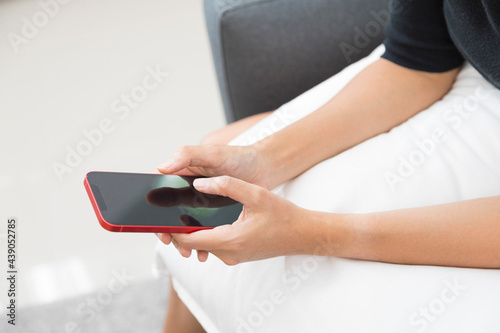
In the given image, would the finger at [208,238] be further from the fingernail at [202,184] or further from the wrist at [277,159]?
the wrist at [277,159]

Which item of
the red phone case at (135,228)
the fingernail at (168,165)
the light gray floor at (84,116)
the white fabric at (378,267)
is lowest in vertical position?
the light gray floor at (84,116)

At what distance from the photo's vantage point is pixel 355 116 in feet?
2.76

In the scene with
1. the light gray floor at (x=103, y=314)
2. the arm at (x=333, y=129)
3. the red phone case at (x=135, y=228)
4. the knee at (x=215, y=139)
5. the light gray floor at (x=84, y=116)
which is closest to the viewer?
the red phone case at (x=135, y=228)

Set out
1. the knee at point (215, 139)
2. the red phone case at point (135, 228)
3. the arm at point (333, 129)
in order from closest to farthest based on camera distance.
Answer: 1. the red phone case at point (135, 228)
2. the arm at point (333, 129)
3. the knee at point (215, 139)

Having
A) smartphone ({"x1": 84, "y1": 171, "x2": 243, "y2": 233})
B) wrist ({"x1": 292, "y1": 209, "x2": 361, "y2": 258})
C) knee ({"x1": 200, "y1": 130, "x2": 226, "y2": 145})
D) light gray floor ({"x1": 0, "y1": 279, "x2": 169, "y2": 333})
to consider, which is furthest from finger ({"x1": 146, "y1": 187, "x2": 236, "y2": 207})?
light gray floor ({"x1": 0, "y1": 279, "x2": 169, "y2": 333})

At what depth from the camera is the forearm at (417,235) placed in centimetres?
67

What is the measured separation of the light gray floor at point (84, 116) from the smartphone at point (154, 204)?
0.65m

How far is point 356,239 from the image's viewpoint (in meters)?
0.69

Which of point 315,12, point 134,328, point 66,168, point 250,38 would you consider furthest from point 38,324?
point 315,12

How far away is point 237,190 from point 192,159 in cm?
12

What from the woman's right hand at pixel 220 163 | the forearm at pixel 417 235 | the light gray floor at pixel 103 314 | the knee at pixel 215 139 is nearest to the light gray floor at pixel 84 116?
the light gray floor at pixel 103 314

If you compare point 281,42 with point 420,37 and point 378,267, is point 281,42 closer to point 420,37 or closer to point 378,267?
point 420,37

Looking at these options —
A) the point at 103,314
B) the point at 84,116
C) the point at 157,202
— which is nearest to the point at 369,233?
the point at 157,202

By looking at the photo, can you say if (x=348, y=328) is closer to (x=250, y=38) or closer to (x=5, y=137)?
(x=250, y=38)
